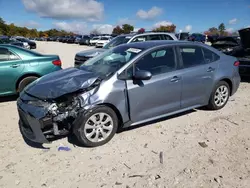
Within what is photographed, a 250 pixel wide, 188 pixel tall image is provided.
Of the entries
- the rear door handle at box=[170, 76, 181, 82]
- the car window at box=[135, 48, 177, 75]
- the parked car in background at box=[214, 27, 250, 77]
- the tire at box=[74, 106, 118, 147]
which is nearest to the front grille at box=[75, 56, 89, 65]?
the car window at box=[135, 48, 177, 75]

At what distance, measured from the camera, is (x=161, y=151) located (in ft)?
11.8

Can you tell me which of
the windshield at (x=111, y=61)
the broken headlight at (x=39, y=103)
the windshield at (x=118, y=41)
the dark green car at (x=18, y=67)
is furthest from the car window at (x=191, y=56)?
the windshield at (x=118, y=41)

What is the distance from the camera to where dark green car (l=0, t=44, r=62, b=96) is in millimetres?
5812

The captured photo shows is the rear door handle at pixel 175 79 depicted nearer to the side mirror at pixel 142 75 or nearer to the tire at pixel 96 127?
the side mirror at pixel 142 75

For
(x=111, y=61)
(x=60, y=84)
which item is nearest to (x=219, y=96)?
(x=111, y=61)

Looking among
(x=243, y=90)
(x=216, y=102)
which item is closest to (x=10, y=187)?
(x=216, y=102)

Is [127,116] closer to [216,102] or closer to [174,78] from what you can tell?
A: [174,78]

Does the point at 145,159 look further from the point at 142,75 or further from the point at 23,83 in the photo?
the point at 23,83

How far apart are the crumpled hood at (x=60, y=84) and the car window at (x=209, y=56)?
247cm

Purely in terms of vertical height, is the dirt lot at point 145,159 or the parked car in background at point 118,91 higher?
the parked car in background at point 118,91

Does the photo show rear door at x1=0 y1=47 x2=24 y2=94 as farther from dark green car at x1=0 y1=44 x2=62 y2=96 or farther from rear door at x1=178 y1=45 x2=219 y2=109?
rear door at x1=178 y1=45 x2=219 y2=109

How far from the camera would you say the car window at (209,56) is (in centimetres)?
491

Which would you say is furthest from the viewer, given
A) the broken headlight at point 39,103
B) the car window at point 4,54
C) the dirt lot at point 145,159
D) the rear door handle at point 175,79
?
the car window at point 4,54

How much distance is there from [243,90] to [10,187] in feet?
22.6
